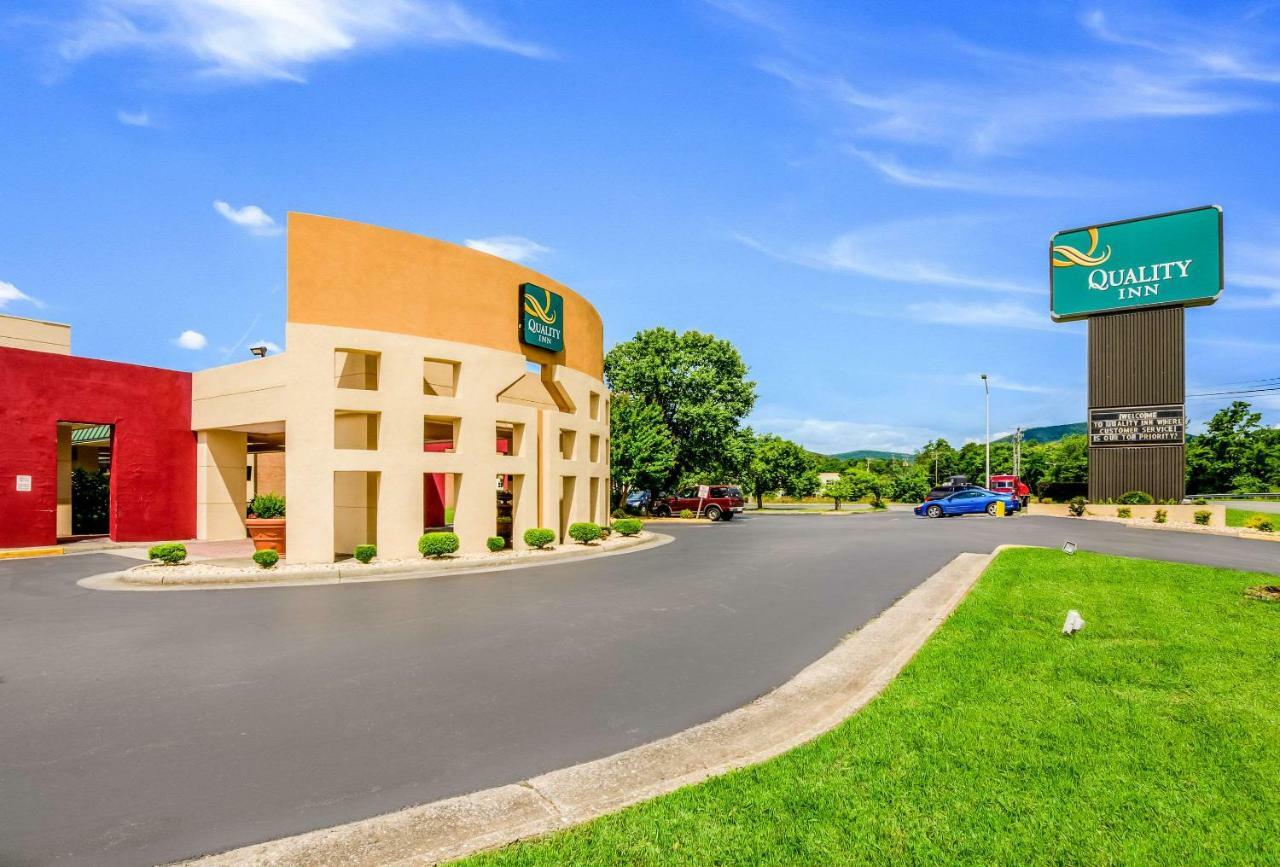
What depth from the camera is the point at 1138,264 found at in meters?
32.0

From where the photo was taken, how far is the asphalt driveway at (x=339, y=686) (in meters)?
4.43

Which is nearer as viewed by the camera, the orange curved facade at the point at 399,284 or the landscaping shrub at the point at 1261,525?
the orange curved facade at the point at 399,284

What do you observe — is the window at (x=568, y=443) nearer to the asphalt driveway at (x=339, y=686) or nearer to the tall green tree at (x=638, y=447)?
the asphalt driveway at (x=339, y=686)

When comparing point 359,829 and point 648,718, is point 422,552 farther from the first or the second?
point 359,829

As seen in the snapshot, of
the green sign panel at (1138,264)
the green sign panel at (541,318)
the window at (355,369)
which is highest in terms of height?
the green sign panel at (1138,264)

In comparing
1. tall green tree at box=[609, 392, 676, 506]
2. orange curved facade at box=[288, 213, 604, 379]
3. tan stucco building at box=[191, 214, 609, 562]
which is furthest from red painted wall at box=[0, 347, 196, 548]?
tall green tree at box=[609, 392, 676, 506]

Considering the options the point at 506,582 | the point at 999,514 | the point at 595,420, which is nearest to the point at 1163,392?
the point at 999,514

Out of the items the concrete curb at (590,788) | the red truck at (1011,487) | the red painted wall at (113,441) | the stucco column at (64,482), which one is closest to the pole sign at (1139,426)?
the red truck at (1011,487)

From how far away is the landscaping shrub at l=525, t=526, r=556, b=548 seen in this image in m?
19.0

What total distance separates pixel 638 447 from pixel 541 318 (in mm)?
16027

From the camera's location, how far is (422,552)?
16.7 metres

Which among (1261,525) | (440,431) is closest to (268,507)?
(440,431)

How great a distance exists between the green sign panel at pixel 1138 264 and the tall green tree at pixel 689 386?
19.2m

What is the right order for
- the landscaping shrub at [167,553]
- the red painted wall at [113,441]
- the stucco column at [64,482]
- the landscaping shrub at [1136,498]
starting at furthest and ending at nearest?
the landscaping shrub at [1136,498]
the stucco column at [64,482]
the red painted wall at [113,441]
the landscaping shrub at [167,553]
